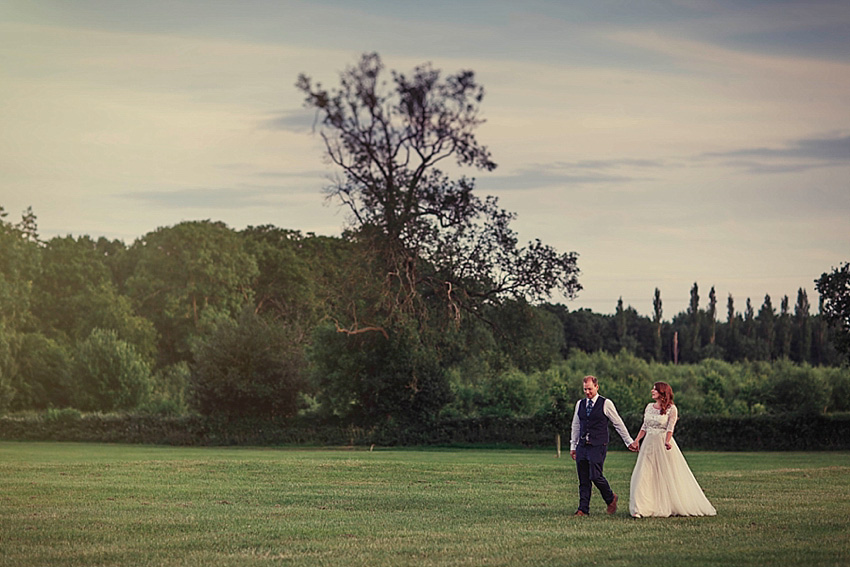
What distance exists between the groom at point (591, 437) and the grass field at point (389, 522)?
1.77 ft

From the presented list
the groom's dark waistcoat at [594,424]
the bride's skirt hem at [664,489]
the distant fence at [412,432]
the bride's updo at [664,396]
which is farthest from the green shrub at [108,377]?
the bride's skirt hem at [664,489]

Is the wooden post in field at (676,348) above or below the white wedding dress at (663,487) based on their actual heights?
above

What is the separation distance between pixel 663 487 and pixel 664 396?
150cm

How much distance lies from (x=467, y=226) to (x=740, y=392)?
85.0 feet

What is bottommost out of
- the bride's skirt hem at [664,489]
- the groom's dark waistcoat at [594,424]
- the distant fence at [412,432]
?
the distant fence at [412,432]

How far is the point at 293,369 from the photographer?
54031 mm

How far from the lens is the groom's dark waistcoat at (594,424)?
1630 cm

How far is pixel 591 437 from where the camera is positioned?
1630 centimetres

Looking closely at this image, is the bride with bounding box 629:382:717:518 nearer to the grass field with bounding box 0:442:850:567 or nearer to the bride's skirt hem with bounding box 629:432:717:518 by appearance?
the bride's skirt hem with bounding box 629:432:717:518

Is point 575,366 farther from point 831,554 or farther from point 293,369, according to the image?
point 831,554

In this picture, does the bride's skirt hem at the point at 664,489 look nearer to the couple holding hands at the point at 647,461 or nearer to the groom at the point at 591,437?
the couple holding hands at the point at 647,461

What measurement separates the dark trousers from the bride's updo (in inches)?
47.7

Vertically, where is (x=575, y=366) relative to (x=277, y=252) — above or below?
below

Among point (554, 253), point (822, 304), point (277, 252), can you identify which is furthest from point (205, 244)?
point (822, 304)
